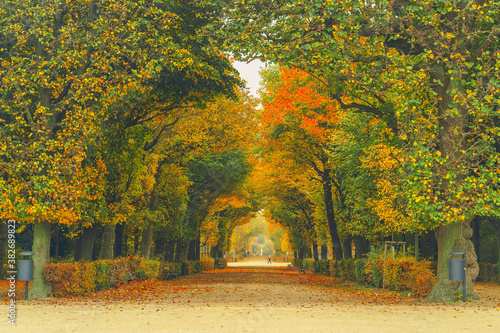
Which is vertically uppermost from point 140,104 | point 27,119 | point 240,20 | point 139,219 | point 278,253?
point 240,20

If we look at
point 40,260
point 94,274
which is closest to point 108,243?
point 94,274

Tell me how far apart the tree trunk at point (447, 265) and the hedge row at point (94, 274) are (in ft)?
34.2

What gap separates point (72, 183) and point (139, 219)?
10087 mm

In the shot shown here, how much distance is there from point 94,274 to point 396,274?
1068 centimetres

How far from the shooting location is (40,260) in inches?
565

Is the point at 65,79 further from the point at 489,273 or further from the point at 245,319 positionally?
the point at 489,273

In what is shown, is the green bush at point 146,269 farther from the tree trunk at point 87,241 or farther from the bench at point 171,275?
the bench at point 171,275

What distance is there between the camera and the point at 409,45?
14.1 meters

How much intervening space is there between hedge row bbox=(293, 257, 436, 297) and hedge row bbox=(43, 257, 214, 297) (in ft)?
34.0

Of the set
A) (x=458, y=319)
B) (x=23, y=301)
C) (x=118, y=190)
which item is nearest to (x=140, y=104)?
(x=118, y=190)

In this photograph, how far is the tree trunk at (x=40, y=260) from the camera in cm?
1409

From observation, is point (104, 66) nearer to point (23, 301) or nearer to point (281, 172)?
point (23, 301)

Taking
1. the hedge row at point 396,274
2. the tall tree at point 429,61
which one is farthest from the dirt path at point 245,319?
the hedge row at point 396,274

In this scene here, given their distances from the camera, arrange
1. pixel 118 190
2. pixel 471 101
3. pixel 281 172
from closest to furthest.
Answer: pixel 471 101 < pixel 118 190 < pixel 281 172
